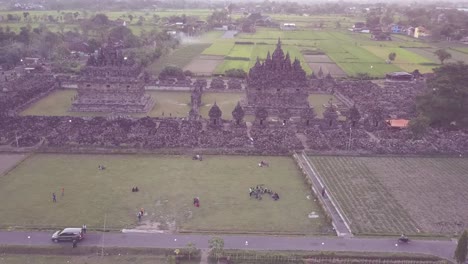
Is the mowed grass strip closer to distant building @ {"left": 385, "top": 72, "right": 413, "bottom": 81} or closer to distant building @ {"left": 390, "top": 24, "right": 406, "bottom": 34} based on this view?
distant building @ {"left": 385, "top": 72, "right": 413, "bottom": 81}

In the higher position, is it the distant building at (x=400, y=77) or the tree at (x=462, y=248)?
the distant building at (x=400, y=77)

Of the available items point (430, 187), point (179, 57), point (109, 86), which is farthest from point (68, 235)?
point (179, 57)

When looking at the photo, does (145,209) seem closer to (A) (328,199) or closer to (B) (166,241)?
(B) (166,241)

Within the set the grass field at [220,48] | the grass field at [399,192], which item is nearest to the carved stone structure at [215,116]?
the grass field at [399,192]

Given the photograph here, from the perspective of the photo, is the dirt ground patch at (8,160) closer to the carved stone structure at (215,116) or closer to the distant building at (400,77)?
the carved stone structure at (215,116)

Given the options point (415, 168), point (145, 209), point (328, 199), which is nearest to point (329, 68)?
point (415, 168)

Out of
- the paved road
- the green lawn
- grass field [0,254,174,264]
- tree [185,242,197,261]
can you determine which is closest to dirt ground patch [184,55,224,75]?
the green lawn
